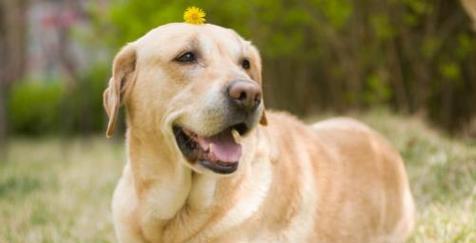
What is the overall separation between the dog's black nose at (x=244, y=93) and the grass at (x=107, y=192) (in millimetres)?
1591

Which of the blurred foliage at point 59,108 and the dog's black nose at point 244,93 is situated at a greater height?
the dog's black nose at point 244,93

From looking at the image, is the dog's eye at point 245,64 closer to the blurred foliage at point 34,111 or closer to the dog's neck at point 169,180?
the dog's neck at point 169,180

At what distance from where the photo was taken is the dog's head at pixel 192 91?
3.64m

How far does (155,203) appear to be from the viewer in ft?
13.2

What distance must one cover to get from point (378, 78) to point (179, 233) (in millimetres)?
6120

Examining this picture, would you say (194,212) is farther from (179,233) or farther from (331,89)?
(331,89)

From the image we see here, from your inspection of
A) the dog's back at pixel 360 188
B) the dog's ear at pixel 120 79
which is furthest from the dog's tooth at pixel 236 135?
the dog's back at pixel 360 188

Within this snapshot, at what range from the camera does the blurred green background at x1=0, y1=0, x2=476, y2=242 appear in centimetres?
595

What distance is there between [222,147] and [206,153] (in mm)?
70

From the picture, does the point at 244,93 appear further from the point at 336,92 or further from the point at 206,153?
the point at 336,92

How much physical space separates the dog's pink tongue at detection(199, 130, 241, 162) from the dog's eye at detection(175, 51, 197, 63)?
38 centimetres

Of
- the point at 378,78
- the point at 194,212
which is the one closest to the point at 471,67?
the point at 378,78

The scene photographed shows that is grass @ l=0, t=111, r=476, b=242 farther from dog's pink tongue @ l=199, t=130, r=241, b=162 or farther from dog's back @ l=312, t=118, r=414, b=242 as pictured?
dog's pink tongue @ l=199, t=130, r=241, b=162

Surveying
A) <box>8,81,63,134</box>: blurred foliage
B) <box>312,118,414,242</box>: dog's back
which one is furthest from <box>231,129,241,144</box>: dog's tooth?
<box>8,81,63,134</box>: blurred foliage
